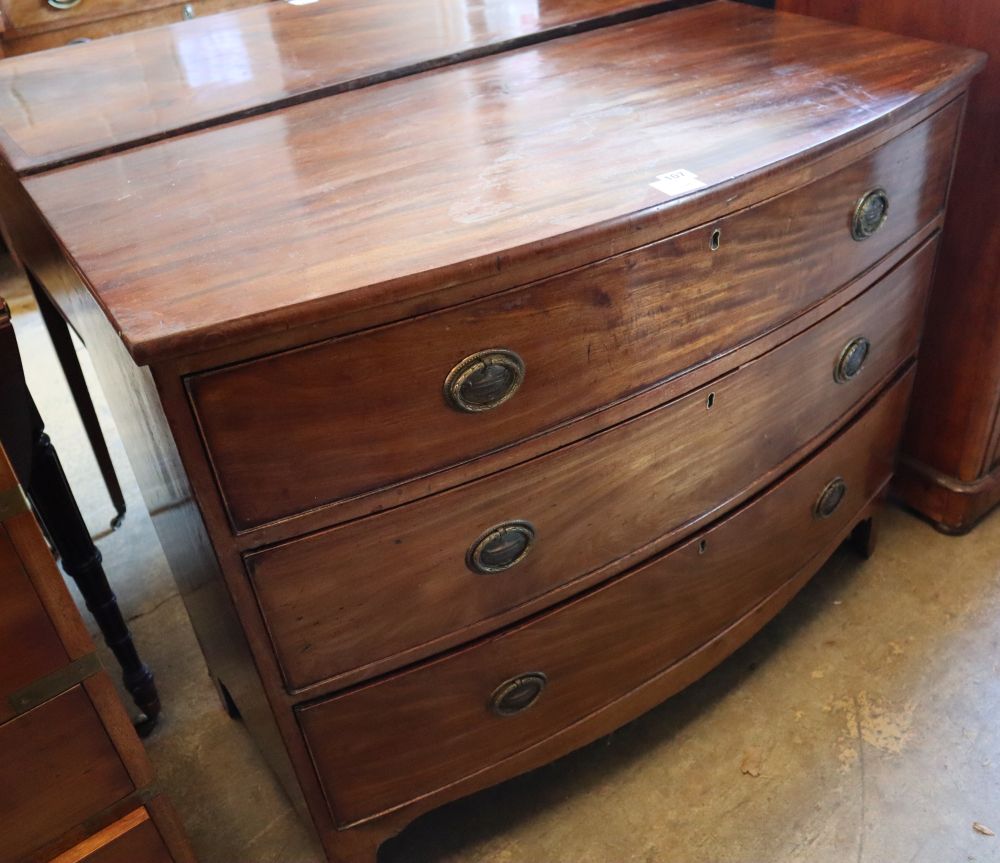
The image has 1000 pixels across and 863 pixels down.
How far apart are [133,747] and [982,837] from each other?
0.99 metres

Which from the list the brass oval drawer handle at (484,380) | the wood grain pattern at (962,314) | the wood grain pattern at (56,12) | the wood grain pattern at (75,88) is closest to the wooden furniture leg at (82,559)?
the wood grain pattern at (75,88)

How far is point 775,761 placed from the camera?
125 cm

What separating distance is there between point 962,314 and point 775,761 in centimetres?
71

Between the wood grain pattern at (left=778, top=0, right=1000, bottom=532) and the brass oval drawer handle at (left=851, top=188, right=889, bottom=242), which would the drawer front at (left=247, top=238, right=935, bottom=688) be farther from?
the wood grain pattern at (left=778, top=0, right=1000, bottom=532)

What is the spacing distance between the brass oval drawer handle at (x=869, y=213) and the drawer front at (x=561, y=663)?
11.5 inches

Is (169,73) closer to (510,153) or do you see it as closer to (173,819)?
(510,153)

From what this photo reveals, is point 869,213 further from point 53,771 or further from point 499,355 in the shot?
point 53,771

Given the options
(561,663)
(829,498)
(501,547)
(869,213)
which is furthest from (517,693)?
(869,213)

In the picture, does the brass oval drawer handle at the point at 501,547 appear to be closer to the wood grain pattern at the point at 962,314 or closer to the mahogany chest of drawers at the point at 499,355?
the mahogany chest of drawers at the point at 499,355

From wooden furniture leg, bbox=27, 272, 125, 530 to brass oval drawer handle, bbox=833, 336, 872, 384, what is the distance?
1098mm

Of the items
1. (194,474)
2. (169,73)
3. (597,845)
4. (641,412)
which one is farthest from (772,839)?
(169,73)

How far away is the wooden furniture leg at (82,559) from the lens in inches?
44.3

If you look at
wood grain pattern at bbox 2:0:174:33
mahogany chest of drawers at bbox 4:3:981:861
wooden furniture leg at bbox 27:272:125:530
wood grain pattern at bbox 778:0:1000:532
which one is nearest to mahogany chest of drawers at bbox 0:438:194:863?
mahogany chest of drawers at bbox 4:3:981:861

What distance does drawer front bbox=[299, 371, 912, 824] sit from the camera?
0.97 metres
